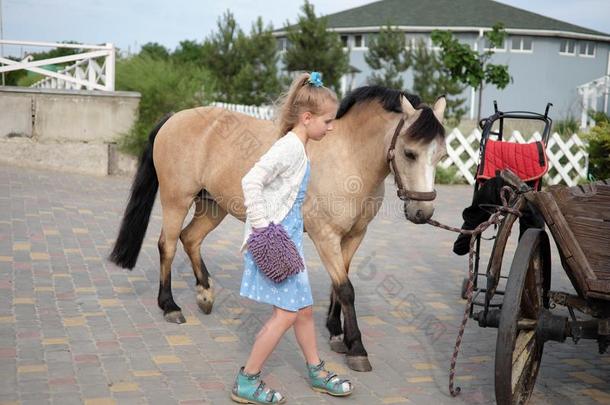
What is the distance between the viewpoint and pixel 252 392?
12.2 feet

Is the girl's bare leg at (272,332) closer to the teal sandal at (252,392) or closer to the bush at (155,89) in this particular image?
the teal sandal at (252,392)

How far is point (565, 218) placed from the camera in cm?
344

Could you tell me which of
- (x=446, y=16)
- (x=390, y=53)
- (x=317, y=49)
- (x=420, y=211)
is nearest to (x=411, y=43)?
(x=390, y=53)

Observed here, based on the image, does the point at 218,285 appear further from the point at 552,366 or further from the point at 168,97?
the point at 168,97

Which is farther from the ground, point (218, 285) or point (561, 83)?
point (561, 83)

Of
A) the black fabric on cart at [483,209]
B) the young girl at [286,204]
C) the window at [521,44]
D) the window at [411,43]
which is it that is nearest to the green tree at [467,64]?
the window at [411,43]

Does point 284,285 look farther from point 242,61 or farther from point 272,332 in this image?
point 242,61

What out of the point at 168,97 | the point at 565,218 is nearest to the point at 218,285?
the point at 565,218

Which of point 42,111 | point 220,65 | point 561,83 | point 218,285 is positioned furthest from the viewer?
point 561,83

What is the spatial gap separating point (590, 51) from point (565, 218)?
130 feet

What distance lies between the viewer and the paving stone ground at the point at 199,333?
3986 millimetres

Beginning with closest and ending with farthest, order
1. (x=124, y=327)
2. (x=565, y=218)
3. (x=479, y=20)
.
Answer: (x=565, y=218) < (x=124, y=327) < (x=479, y=20)

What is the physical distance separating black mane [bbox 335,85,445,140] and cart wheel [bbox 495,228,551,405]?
0.84m

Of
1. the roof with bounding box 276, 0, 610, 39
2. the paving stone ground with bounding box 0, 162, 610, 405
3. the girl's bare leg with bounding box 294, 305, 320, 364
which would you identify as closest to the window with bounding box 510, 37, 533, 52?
the roof with bounding box 276, 0, 610, 39
